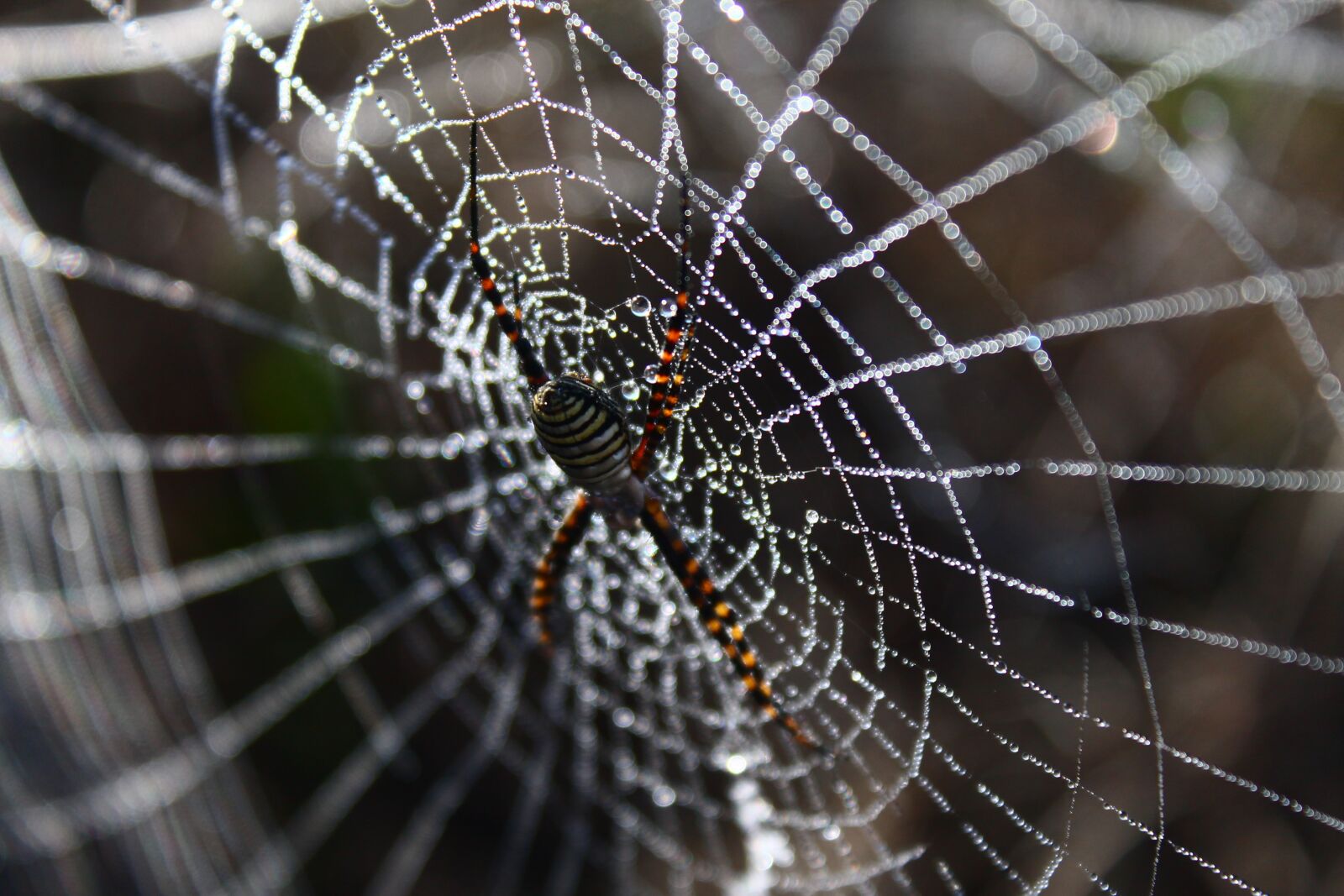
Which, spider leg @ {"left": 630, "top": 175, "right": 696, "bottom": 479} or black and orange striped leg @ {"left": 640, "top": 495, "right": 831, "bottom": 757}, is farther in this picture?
black and orange striped leg @ {"left": 640, "top": 495, "right": 831, "bottom": 757}

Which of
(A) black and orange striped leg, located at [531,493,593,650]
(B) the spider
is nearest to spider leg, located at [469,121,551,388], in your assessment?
(B) the spider

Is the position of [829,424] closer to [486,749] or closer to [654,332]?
[654,332]

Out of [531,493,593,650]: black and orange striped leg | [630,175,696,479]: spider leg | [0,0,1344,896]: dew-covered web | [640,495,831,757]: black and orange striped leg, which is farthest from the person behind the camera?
[0,0,1344,896]: dew-covered web

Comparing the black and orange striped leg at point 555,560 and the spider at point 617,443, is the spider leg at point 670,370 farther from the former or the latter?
the black and orange striped leg at point 555,560

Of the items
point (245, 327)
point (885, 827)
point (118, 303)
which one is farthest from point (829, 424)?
point (118, 303)

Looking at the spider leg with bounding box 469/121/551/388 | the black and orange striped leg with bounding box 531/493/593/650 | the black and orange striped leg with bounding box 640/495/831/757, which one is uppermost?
the spider leg with bounding box 469/121/551/388

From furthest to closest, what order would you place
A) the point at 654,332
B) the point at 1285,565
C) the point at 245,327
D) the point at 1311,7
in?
1. the point at 245,327
2. the point at 1285,565
3. the point at 1311,7
4. the point at 654,332

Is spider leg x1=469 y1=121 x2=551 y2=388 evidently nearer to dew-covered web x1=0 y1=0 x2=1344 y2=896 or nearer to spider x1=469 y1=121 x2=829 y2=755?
spider x1=469 y1=121 x2=829 y2=755

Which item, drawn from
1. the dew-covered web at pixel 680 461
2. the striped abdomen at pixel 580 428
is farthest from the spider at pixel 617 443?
the dew-covered web at pixel 680 461
